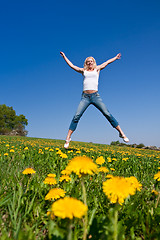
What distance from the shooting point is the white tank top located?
6.02m

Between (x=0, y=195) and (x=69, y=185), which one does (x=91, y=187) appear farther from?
(x=0, y=195)

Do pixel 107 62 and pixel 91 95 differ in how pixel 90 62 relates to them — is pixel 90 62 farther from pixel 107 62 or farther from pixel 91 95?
pixel 91 95

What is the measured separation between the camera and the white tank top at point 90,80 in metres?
6.02

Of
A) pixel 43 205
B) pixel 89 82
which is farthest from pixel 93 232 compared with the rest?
pixel 89 82

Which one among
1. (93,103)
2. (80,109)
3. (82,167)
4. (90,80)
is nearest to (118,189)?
(82,167)

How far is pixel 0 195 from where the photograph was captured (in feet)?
5.86

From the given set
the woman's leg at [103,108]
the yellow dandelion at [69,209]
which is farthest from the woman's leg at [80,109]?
the yellow dandelion at [69,209]

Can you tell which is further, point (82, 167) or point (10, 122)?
point (10, 122)

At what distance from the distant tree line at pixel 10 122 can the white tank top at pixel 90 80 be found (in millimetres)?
55948

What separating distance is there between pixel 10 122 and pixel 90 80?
194 feet

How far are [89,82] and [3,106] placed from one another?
6177 centimetres

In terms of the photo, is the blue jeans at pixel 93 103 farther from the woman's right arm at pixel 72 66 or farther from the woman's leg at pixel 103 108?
the woman's right arm at pixel 72 66

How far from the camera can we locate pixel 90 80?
6043 mm

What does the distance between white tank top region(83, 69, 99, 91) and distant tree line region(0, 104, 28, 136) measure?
5595 cm
